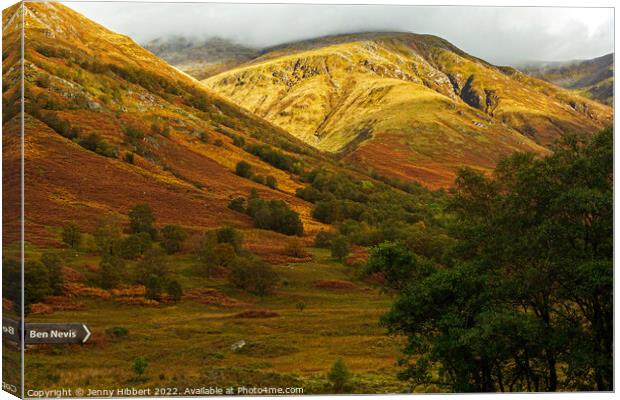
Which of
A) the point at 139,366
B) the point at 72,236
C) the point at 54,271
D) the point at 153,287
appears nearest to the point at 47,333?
the point at 139,366

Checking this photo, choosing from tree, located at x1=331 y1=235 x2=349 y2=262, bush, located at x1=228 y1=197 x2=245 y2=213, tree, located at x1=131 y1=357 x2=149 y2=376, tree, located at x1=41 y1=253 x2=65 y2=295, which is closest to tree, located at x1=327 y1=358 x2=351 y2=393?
tree, located at x1=331 y1=235 x2=349 y2=262

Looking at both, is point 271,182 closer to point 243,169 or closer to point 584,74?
point 243,169

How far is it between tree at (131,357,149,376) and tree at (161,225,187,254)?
625 centimetres

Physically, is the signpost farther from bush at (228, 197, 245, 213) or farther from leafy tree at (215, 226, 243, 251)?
bush at (228, 197, 245, 213)

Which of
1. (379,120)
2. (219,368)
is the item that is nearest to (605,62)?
(379,120)

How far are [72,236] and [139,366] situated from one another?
6.90m

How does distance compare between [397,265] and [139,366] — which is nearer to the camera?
[139,366]

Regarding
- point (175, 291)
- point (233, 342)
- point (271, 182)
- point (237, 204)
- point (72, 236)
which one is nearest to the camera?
point (233, 342)

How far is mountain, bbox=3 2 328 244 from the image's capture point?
3033 centimetres

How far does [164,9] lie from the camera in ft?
102

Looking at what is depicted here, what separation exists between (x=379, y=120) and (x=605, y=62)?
56.8ft

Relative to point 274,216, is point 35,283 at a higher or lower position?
lower

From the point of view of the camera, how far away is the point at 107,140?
35531 mm

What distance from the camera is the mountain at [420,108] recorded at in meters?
38.2
